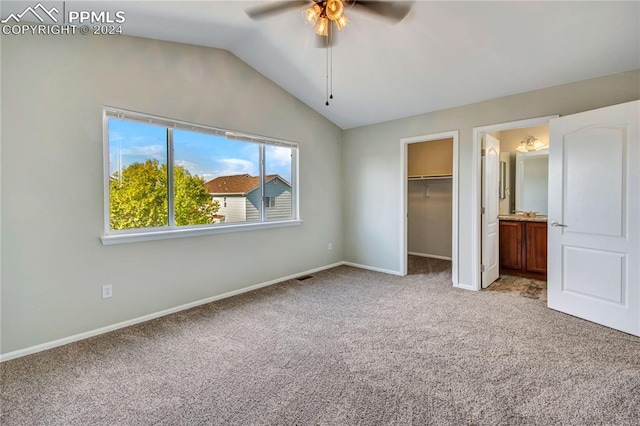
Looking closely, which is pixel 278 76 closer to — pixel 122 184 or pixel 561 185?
pixel 122 184

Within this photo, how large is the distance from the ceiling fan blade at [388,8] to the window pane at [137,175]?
234 centimetres

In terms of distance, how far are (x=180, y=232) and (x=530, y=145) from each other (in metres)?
5.54

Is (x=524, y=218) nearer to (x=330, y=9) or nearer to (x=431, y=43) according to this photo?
(x=431, y=43)

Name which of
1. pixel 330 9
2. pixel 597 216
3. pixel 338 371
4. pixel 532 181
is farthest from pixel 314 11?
pixel 532 181

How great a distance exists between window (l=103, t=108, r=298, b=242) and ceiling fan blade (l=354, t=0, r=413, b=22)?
2119 mm

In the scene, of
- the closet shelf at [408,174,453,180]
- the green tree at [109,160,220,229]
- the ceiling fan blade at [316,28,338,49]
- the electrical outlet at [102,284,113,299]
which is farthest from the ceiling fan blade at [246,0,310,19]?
the closet shelf at [408,174,453,180]

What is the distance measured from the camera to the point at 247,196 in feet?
13.4

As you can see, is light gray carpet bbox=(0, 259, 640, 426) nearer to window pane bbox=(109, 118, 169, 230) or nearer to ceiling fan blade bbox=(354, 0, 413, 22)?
window pane bbox=(109, 118, 169, 230)

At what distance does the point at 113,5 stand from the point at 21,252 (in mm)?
2110

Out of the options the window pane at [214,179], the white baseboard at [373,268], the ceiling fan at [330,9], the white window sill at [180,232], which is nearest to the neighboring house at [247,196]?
the window pane at [214,179]

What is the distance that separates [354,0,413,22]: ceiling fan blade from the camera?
2406 millimetres

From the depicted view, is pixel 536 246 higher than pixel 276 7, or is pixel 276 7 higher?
pixel 276 7

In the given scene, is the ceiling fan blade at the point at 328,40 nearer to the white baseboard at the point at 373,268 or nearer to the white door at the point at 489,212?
the white door at the point at 489,212

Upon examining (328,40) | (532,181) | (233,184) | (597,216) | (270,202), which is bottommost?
(597,216)
